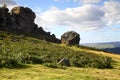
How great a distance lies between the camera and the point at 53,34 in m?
118

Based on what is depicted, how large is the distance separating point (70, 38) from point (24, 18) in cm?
1999

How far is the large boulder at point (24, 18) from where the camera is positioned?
101 metres

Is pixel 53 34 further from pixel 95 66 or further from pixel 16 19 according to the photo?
pixel 95 66

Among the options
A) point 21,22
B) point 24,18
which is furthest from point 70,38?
point 24,18

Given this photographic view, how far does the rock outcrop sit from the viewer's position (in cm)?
9206

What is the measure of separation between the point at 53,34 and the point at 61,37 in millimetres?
16353

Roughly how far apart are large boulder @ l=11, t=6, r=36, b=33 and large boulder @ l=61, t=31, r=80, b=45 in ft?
47.4

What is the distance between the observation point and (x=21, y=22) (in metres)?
102

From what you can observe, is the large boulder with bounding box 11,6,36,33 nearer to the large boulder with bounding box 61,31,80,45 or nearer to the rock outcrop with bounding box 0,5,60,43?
the rock outcrop with bounding box 0,5,60,43

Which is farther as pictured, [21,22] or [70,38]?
[21,22]

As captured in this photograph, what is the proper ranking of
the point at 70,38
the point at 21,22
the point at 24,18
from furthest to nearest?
the point at 24,18, the point at 21,22, the point at 70,38

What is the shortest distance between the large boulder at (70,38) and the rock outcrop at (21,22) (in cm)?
Result: 421

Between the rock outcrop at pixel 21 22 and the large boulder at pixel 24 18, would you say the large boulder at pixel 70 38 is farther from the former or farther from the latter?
the large boulder at pixel 24 18

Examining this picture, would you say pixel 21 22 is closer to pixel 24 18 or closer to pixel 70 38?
pixel 24 18
